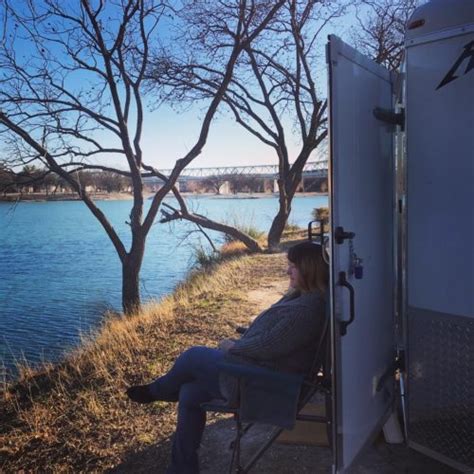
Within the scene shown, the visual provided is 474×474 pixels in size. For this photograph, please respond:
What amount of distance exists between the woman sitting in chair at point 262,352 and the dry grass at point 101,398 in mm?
646

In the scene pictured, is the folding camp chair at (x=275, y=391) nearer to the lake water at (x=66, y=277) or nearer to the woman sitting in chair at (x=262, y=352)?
the woman sitting in chair at (x=262, y=352)

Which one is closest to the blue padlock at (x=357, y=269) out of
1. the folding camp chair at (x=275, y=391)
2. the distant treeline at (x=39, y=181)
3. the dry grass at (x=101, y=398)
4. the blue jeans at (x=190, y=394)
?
the folding camp chair at (x=275, y=391)

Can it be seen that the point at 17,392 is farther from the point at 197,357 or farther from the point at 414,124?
the point at 414,124

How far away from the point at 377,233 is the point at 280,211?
12856mm

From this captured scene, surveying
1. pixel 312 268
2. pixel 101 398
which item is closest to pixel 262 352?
pixel 312 268

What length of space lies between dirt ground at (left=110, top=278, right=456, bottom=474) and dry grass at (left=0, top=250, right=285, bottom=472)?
0.14 m

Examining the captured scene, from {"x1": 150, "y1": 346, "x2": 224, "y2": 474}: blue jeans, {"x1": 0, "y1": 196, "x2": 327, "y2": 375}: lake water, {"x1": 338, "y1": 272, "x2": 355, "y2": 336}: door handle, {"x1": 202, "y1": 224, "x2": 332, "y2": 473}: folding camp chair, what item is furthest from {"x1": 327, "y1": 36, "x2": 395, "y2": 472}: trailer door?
{"x1": 0, "y1": 196, "x2": 327, "y2": 375}: lake water

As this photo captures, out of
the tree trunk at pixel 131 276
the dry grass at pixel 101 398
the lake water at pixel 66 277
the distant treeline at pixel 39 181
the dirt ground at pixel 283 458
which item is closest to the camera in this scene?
the dirt ground at pixel 283 458

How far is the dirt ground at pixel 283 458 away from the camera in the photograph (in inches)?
116

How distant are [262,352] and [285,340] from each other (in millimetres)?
135

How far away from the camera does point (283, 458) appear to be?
10.3 ft

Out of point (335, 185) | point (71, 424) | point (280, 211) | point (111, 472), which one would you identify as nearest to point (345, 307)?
point (335, 185)

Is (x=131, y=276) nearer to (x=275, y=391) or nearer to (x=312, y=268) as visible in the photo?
(x=312, y=268)

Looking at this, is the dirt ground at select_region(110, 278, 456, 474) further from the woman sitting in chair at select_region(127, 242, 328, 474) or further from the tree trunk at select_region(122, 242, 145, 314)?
the tree trunk at select_region(122, 242, 145, 314)
